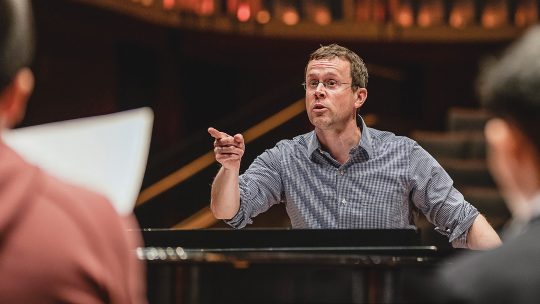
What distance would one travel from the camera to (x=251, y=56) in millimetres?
6910

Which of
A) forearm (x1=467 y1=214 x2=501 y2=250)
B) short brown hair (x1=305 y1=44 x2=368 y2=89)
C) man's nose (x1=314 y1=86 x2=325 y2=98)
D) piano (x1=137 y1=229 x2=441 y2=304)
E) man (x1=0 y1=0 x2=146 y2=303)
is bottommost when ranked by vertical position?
forearm (x1=467 y1=214 x2=501 y2=250)

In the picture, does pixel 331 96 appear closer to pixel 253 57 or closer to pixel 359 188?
pixel 359 188

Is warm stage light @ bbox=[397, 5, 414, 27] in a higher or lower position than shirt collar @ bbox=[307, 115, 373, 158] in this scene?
lower

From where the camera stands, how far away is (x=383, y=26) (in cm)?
695

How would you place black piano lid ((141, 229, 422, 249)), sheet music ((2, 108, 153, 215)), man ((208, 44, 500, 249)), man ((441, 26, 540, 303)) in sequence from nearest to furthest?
man ((441, 26, 540, 303))
sheet music ((2, 108, 153, 215))
black piano lid ((141, 229, 422, 249))
man ((208, 44, 500, 249))

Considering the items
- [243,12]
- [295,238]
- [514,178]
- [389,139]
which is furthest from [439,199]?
[243,12]

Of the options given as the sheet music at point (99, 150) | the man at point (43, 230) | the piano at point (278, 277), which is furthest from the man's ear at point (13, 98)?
the piano at point (278, 277)

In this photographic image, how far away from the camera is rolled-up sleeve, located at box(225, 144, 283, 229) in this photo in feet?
8.23

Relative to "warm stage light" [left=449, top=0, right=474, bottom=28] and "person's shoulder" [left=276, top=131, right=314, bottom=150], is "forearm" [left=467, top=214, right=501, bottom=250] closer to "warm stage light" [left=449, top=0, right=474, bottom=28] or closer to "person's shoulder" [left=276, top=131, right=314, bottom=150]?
"person's shoulder" [left=276, top=131, right=314, bottom=150]

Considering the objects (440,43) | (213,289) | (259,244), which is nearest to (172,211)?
(259,244)

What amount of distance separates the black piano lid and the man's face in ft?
2.19

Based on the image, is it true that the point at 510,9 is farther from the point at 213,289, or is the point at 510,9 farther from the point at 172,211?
the point at 213,289

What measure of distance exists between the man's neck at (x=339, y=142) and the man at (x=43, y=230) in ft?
5.54

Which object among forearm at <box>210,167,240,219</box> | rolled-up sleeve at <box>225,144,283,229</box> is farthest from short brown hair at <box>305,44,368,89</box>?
forearm at <box>210,167,240,219</box>
